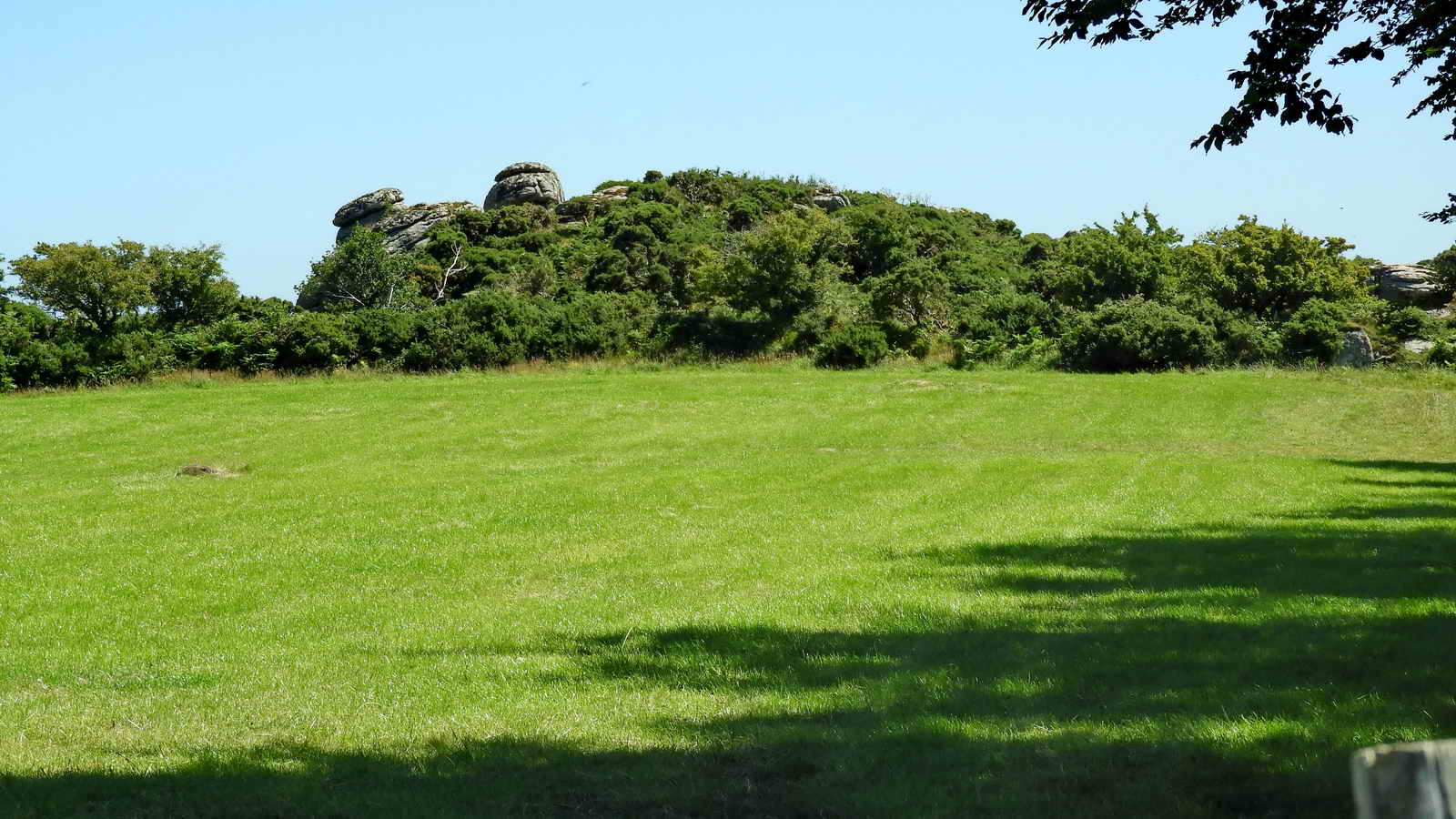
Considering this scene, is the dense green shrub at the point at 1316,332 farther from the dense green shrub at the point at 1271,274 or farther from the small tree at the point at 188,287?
the small tree at the point at 188,287

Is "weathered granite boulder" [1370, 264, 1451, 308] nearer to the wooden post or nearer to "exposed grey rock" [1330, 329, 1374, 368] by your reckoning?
"exposed grey rock" [1330, 329, 1374, 368]

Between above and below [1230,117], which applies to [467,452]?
below

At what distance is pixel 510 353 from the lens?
48.4 meters

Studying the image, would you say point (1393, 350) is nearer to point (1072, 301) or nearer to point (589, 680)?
point (1072, 301)

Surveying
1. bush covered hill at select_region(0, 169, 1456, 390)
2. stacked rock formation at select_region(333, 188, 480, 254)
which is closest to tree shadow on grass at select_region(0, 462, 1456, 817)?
bush covered hill at select_region(0, 169, 1456, 390)

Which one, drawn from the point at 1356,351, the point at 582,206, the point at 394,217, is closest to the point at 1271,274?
the point at 1356,351

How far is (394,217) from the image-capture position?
281 feet

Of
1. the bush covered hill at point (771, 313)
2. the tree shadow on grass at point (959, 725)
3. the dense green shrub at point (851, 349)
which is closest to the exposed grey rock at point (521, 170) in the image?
the bush covered hill at point (771, 313)

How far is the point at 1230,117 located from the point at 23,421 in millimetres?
34130

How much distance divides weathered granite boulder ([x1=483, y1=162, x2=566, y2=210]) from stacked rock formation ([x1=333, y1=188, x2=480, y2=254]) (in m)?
2.01

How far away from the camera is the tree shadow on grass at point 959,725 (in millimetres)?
5875

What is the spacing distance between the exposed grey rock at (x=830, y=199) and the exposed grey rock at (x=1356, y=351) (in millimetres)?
43568

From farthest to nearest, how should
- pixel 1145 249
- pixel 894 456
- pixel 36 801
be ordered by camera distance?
1. pixel 1145 249
2. pixel 894 456
3. pixel 36 801

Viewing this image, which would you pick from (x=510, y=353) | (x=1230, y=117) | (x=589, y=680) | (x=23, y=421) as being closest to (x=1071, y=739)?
(x=589, y=680)
